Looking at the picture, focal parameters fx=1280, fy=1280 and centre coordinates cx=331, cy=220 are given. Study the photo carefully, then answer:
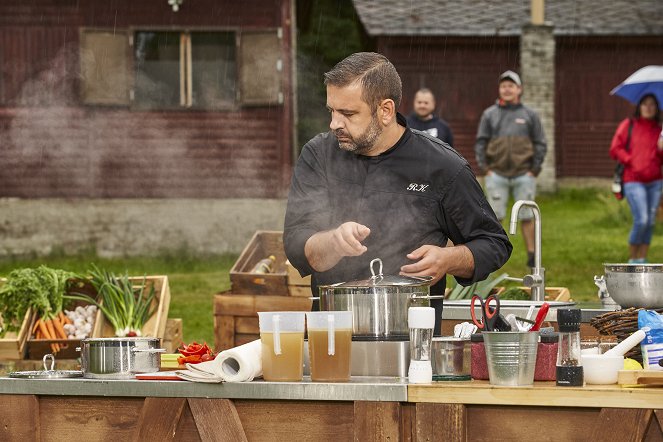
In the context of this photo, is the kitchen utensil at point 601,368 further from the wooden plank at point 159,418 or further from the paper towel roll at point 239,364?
the wooden plank at point 159,418

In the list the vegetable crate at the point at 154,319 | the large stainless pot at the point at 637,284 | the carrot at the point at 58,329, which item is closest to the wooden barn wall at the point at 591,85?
the vegetable crate at the point at 154,319

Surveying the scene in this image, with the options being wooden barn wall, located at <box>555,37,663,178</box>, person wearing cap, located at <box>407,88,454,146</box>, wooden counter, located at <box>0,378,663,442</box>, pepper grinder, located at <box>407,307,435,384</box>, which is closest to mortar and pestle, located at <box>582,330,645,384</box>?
wooden counter, located at <box>0,378,663,442</box>

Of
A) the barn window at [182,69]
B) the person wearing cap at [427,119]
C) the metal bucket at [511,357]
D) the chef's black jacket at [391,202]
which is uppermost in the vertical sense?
the barn window at [182,69]

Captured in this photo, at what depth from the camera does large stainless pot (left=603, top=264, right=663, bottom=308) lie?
482 cm

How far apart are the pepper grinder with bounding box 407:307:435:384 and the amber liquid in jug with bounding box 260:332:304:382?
325mm

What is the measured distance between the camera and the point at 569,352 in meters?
3.56

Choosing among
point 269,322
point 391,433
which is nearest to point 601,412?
point 391,433

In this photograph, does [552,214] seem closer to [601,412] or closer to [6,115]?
[6,115]

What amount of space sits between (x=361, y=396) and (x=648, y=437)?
77 cm

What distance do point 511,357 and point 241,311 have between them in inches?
183

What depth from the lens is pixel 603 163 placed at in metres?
21.5

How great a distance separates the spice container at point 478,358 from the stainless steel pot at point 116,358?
39.2 inches

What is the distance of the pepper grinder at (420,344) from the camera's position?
3.52 metres

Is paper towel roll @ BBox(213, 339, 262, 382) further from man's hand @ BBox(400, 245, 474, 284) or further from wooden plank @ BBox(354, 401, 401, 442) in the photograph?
man's hand @ BBox(400, 245, 474, 284)
